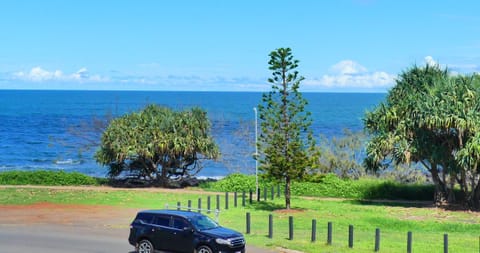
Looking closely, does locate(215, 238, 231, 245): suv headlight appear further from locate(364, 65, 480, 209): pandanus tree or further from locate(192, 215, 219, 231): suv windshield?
locate(364, 65, 480, 209): pandanus tree

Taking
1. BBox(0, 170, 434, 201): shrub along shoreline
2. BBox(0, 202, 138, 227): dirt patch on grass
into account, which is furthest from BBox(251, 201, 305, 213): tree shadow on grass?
BBox(0, 202, 138, 227): dirt patch on grass

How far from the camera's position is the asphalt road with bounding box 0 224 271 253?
72.7 feet

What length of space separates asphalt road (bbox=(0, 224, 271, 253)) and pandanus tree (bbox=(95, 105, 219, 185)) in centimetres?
1730

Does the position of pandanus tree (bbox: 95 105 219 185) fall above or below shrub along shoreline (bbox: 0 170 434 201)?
above

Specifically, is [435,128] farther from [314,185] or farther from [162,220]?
[162,220]

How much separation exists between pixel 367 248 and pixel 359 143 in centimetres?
3142

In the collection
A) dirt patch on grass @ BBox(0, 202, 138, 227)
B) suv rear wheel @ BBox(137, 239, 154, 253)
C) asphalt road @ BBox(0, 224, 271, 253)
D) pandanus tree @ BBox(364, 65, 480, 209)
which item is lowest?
dirt patch on grass @ BBox(0, 202, 138, 227)

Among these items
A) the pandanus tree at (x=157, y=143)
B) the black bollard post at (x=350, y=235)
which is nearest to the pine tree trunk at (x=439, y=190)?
the pandanus tree at (x=157, y=143)

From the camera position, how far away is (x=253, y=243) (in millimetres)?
24000

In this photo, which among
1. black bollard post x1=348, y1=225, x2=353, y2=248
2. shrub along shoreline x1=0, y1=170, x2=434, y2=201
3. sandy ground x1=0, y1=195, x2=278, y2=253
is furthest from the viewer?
shrub along shoreline x1=0, y1=170, x2=434, y2=201

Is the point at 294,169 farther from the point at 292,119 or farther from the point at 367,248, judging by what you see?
the point at 367,248

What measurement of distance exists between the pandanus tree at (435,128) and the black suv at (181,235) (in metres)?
20.0

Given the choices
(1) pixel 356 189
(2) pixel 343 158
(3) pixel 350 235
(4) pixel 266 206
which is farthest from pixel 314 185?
(3) pixel 350 235

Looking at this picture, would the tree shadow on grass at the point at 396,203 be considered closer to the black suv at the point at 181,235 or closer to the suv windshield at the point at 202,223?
the suv windshield at the point at 202,223
